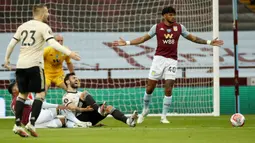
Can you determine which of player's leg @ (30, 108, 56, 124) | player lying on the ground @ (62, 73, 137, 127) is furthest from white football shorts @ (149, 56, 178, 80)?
player's leg @ (30, 108, 56, 124)

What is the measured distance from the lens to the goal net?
19516 millimetres

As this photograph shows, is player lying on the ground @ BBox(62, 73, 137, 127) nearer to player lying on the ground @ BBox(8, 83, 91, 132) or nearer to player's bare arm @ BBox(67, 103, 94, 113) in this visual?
player's bare arm @ BBox(67, 103, 94, 113)

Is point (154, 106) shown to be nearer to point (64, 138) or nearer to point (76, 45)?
point (76, 45)

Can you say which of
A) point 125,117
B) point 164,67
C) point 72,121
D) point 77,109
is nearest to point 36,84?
point 125,117

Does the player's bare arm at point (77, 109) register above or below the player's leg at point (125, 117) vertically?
above

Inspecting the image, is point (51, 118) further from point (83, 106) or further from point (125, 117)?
point (125, 117)

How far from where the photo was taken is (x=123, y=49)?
75.6 ft

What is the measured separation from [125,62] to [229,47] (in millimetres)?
3053

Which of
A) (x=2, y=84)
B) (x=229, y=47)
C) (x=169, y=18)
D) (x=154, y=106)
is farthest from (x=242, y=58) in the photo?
(x=169, y=18)

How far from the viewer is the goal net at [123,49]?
1952 cm

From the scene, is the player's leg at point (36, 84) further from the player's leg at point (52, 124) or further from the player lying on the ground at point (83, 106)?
the player's leg at point (52, 124)

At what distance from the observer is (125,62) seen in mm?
22719

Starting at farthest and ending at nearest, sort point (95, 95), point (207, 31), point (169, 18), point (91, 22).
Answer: point (91, 22)
point (207, 31)
point (95, 95)
point (169, 18)

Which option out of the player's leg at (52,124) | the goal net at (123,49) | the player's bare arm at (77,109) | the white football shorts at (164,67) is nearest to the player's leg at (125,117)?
the player's bare arm at (77,109)
